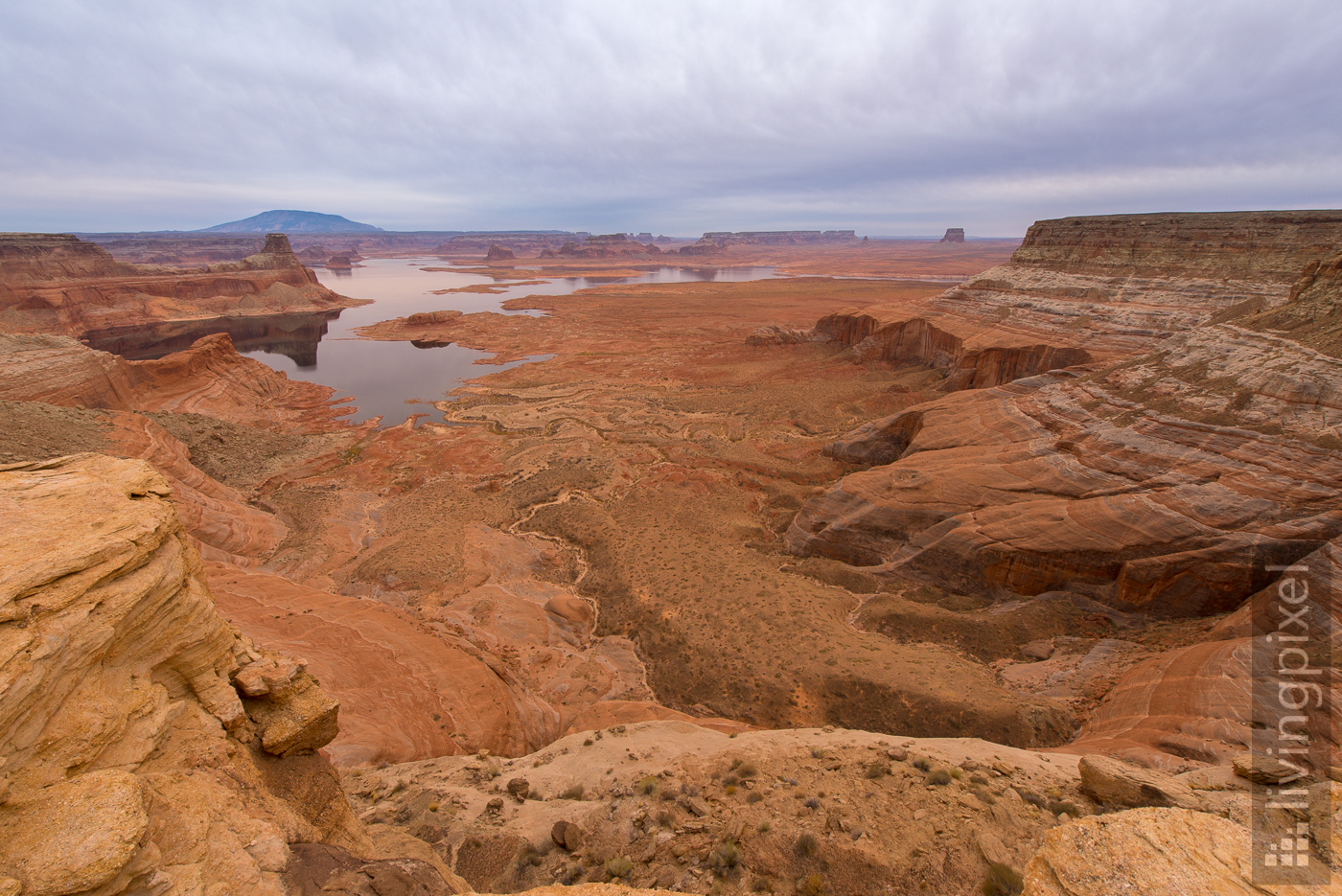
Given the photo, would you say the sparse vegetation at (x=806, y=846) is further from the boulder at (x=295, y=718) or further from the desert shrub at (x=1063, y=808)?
the boulder at (x=295, y=718)

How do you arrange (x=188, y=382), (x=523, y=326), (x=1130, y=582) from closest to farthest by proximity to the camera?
1. (x=1130, y=582)
2. (x=188, y=382)
3. (x=523, y=326)

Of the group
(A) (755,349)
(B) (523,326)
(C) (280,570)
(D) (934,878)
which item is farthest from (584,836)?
(B) (523,326)

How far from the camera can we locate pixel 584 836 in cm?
740

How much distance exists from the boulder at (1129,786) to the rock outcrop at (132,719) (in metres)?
9.35

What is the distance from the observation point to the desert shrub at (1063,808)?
Answer: 6.48 m

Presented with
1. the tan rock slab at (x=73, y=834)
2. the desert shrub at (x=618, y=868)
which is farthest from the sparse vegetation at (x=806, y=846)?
the tan rock slab at (x=73, y=834)

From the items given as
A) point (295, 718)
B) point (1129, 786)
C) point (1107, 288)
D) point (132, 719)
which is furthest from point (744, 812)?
point (1107, 288)

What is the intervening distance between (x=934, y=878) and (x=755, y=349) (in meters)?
52.1

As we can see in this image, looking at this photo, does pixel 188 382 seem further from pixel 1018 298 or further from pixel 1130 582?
pixel 1018 298

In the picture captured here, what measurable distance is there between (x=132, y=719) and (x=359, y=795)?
4.64 m

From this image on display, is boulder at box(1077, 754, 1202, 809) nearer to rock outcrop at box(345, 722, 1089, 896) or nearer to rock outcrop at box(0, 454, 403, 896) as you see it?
rock outcrop at box(345, 722, 1089, 896)

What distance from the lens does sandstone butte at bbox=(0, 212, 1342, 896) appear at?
505 cm

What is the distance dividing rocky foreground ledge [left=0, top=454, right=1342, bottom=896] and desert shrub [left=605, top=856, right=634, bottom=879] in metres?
0.02

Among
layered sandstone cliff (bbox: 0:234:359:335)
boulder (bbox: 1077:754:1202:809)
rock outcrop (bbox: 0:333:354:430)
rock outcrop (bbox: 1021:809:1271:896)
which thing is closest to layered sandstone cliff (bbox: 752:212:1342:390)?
boulder (bbox: 1077:754:1202:809)
